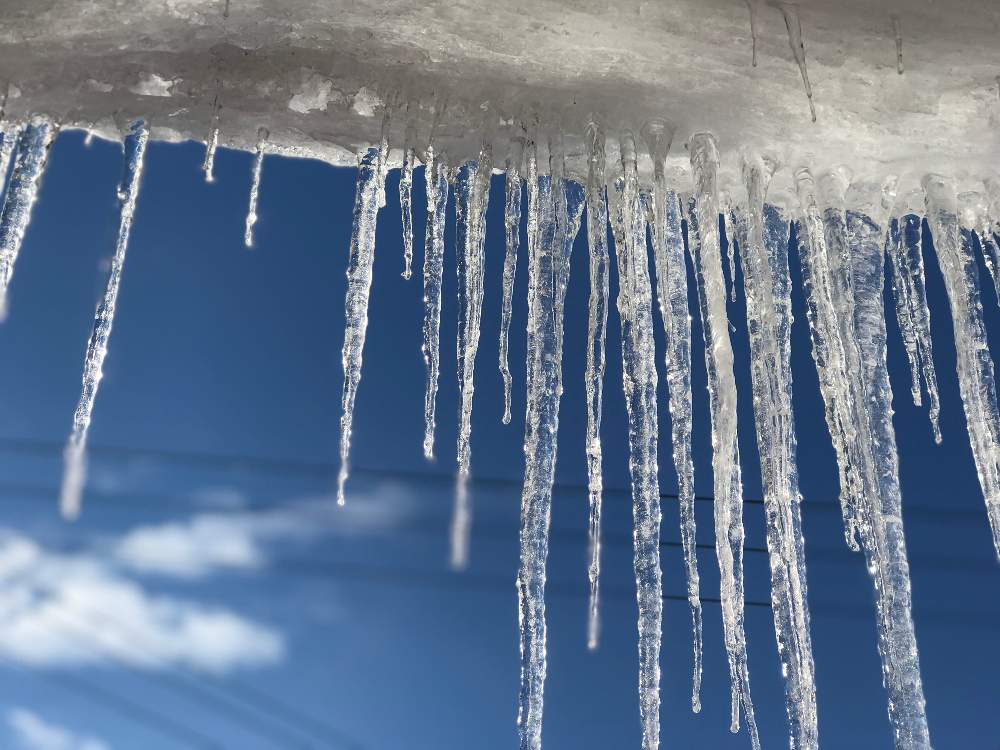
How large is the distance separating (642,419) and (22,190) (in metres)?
1.55

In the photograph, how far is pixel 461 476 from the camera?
2096mm

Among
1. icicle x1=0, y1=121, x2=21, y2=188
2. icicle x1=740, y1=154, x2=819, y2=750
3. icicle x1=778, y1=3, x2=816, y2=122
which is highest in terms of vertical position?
icicle x1=778, y1=3, x2=816, y2=122

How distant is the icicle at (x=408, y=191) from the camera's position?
2.26 metres

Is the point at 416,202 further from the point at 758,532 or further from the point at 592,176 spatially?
the point at 758,532

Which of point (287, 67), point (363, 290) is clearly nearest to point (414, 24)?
point (287, 67)

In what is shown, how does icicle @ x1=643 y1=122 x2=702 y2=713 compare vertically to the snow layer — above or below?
below

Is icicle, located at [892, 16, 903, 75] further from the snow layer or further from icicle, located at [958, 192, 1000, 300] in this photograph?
icicle, located at [958, 192, 1000, 300]

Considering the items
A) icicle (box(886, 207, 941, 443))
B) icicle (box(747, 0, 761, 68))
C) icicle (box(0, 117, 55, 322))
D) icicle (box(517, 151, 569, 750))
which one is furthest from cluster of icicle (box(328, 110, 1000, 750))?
icicle (box(0, 117, 55, 322))

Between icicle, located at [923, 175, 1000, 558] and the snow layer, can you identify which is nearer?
the snow layer

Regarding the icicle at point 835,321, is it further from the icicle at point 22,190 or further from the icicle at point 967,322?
the icicle at point 22,190

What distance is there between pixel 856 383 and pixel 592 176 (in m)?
0.83

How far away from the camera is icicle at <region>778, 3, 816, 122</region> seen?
6.48 feet

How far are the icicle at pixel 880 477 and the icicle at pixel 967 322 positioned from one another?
0.14 meters

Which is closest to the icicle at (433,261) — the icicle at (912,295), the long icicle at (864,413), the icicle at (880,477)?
the long icicle at (864,413)
